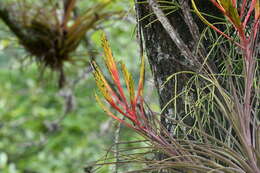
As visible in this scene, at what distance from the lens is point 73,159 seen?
3.10 metres

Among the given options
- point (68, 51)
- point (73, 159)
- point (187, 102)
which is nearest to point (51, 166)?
point (73, 159)

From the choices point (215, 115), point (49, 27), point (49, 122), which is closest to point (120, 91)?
point (215, 115)

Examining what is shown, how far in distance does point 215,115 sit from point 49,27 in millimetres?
1296

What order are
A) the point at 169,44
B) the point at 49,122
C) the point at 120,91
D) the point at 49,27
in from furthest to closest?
the point at 49,122 → the point at 49,27 → the point at 169,44 → the point at 120,91

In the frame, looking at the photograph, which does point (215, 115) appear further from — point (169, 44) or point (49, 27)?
point (49, 27)

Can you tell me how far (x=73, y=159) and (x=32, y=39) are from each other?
143 centimetres

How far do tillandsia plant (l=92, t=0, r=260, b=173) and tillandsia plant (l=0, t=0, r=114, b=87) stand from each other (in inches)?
45.0

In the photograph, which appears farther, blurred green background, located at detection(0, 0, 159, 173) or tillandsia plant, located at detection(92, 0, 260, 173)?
blurred green background, located at detection(0, 0, 159, 173)

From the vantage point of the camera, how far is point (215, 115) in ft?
2.08

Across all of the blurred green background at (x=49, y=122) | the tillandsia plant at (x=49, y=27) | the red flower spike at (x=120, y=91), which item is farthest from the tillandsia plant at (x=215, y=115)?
the blurred green background at (x=49, y=122)

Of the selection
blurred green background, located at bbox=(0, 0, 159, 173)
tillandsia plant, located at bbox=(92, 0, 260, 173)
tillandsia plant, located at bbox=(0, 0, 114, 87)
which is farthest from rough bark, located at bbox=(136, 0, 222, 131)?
blurred green background, located at bbox=(0, 0, 159, 173)

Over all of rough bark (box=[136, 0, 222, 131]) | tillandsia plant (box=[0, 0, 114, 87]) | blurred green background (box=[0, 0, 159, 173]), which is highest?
tillandsia plant (box=[0, 0, 114, 87])

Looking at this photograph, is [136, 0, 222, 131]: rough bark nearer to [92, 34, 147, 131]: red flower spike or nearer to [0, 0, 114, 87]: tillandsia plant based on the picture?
A: [92, 34, 147, 131]: red flower spike

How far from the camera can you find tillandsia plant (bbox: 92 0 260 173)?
1.80 ft
